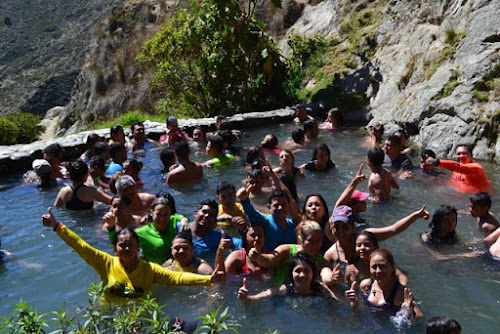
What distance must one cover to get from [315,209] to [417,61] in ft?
28.8

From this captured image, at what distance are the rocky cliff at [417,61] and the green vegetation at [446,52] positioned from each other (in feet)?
0.08

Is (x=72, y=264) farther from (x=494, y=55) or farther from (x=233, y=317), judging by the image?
(x=494, y=55)

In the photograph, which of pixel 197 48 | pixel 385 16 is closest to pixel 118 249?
pixel 197 48

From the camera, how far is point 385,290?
550 centimetres

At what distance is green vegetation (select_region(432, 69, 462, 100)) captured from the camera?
40.0ft

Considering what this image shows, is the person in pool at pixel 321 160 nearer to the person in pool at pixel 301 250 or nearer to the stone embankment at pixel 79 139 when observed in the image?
the person in pool at pixel 301 250

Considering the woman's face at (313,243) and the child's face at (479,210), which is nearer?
the woman's face at (313,243)

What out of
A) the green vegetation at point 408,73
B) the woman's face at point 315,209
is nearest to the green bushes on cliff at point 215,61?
the green vegetation at point 408,73

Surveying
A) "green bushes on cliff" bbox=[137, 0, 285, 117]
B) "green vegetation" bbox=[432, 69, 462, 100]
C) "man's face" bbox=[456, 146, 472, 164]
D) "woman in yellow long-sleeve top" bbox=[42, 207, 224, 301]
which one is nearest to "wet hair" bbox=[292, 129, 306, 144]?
"green vegetation" bbox=[432, 69, 462, 100]

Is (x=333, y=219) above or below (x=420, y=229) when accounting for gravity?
above

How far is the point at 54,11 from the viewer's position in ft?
242

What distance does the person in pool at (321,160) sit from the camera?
389 inches

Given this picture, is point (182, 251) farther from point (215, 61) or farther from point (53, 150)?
point (215, 61)

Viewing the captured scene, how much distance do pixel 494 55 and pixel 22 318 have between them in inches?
432
